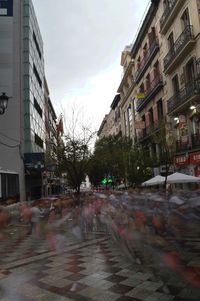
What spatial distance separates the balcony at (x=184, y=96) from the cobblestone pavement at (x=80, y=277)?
1466 cm

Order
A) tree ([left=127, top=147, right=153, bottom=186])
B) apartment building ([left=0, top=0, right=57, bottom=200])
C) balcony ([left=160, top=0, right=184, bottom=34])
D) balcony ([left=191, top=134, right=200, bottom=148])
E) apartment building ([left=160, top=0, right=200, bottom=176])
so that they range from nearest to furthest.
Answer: apartment building ([left=160, top=0, right=200, bottom=176]) < balcony ([left=191, top=134, right=200, bottom=148]) < balcony ([left=160, top=0, right=184, bottom=34]) < apartment building ([left=0, top=0, right=57, bottom=200]) < tree ([left=127, top=147, right=153, bottom=186])

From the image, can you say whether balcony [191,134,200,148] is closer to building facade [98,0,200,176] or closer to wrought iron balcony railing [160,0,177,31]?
building facade [98,0,200,176]

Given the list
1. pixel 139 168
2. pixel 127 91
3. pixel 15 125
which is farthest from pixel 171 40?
pixel 127 91

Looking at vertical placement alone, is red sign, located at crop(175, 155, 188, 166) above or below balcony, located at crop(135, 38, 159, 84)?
below

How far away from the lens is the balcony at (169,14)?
24.9 metres

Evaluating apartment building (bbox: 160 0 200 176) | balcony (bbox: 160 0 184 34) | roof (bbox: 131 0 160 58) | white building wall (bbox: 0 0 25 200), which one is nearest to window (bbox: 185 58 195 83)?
apartment building (bbox: 160 0 200 176)

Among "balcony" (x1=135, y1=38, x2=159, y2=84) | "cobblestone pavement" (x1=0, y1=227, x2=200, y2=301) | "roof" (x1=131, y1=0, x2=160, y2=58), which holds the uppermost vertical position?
"roof" (x1=131, y1=0, x2=160, y2=58)

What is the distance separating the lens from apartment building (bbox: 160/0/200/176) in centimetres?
2280

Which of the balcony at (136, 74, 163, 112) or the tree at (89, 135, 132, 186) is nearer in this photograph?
the balcony at (136, 74, 163, 112)

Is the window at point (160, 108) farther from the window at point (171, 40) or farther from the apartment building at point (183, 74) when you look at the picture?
the window at point (171, 40)

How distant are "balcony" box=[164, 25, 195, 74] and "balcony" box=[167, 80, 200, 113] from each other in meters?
2.42

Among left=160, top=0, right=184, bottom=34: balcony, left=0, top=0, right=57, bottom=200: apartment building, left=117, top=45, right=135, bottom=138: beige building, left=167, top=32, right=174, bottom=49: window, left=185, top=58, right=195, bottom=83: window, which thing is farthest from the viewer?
left=117, top=45, right=135, bottom=138: beige building

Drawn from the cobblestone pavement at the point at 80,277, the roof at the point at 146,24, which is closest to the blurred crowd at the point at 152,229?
the cobblestone pavement at the point at 80,277

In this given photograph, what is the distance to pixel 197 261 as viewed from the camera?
7.36m
